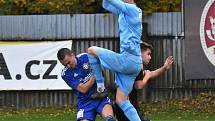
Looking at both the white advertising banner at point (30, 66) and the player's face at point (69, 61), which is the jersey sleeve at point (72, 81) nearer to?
the player's face at point (69, 61)

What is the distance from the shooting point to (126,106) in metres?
9.98

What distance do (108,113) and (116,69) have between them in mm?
737

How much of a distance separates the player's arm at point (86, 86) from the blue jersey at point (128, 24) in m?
0.73

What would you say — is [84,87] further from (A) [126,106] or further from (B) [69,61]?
(A) [126,106]

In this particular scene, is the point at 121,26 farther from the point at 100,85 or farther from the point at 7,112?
the point at 7,112

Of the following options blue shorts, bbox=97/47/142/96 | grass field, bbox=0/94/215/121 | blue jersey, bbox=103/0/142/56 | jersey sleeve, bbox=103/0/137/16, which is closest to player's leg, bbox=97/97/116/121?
blue shorts, bbox=97/47/142/96

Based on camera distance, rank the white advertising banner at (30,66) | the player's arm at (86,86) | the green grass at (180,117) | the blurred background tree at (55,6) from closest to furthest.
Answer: the player's arm at (86,86) < the green grass at (180,117) < the white advertising banner at (30,66) < the blurred background tree at (55,6)

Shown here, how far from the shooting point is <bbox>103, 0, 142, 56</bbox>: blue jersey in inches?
381

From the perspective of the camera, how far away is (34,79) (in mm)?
20594

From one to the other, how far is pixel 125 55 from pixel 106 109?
960mm

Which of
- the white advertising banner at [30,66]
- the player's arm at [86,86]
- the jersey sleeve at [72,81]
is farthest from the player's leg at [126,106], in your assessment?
the white advertising banner at [30,66]

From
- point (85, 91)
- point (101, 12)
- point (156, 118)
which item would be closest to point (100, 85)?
point (85, 91)

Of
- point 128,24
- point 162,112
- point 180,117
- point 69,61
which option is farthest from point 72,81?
point 162,112

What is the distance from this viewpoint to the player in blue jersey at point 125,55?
9719 millimetres
